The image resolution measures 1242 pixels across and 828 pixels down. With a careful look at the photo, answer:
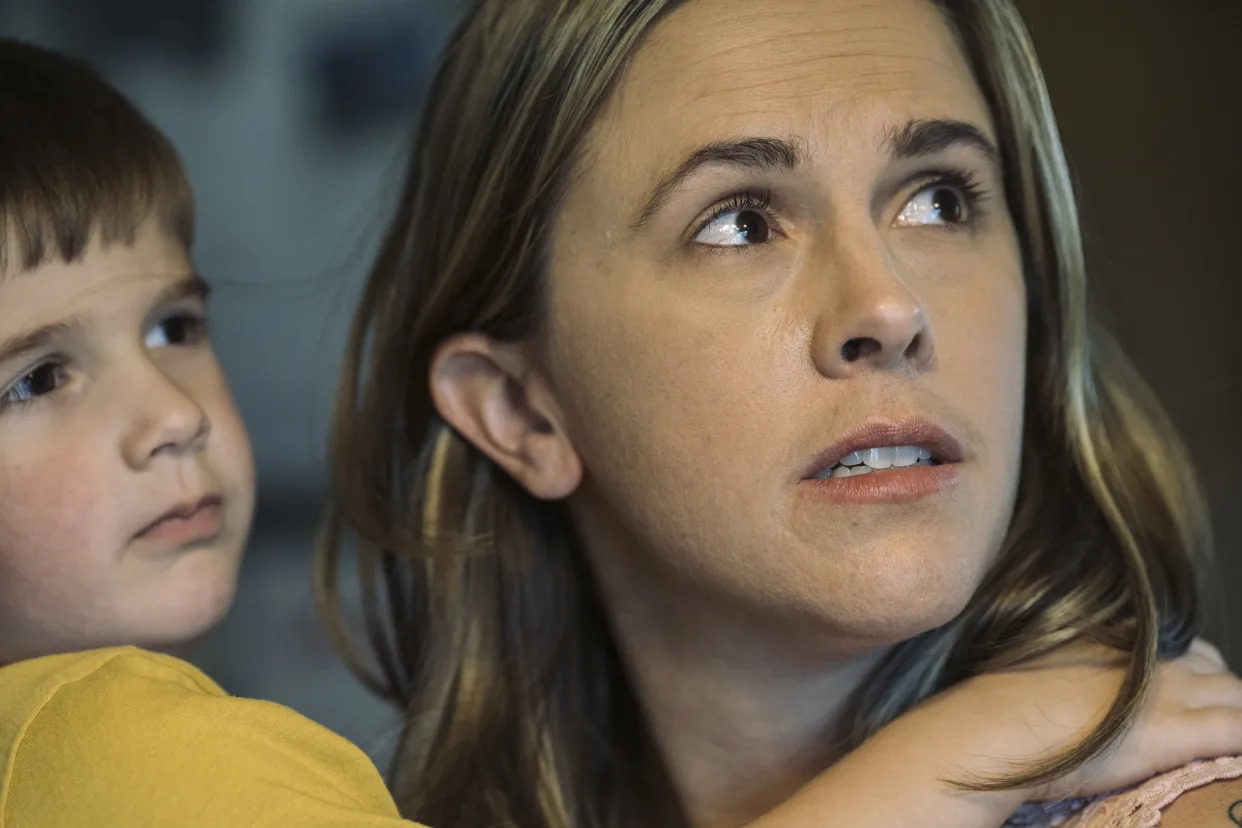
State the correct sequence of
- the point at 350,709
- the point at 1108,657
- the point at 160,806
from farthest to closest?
the point at 350,709 → the point at 1108,657 → the point at 160,806

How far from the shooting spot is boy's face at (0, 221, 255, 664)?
1354 millimetres

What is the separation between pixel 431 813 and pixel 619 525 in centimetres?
39

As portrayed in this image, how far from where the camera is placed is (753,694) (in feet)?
4.71

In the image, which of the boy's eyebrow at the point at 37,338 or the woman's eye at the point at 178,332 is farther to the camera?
the woman's eye at the point at 178,332

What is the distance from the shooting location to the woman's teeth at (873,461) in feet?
4.06

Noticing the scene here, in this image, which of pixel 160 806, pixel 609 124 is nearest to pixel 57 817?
pixel 160 806

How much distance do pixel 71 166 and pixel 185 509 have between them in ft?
1.20

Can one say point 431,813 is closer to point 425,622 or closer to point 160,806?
point 425,622

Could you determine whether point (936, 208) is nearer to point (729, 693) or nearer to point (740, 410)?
point (740, 410)

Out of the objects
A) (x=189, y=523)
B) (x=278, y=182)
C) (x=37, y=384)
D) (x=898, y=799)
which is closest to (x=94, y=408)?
(x=37, y=384)

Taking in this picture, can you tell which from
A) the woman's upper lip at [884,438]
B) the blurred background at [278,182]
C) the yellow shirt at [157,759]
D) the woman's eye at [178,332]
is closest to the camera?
the yellow shirt at [157,759]

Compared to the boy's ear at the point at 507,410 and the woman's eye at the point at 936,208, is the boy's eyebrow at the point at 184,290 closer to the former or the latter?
the boy's ear at the point at 507,410

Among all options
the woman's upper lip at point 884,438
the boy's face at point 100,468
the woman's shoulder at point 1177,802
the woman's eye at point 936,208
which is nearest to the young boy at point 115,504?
the boy's face at point 100,468

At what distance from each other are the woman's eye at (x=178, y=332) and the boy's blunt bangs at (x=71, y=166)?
0.08 metres
